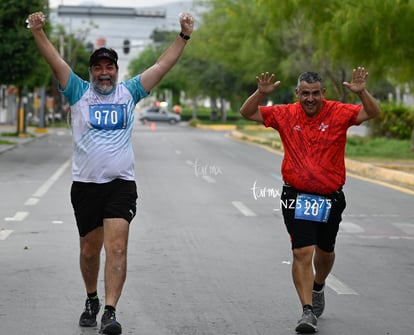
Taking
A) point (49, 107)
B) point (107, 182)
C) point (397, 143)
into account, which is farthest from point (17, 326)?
point (49, 107)

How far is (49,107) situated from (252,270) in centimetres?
6368

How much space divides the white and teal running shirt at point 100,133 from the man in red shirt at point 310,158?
881 mm

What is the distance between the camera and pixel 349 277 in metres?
9.59

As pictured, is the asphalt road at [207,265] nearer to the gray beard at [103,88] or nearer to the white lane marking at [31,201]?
the white lane marking at [31,201]

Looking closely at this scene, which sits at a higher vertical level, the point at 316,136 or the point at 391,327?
the point at 316,136

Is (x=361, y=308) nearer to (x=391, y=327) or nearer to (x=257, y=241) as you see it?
(x=391, y=327)

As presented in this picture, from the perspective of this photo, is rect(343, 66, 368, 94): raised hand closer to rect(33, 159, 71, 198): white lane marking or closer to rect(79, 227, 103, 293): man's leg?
rect(79, 227, 103, 293): man's leg

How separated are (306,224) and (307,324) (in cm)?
68

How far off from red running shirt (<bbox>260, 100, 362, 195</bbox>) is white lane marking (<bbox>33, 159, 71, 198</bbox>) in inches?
427

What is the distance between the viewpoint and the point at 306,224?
7199mm

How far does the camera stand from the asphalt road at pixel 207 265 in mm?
7461

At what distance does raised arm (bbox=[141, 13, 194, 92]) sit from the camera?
7.18m

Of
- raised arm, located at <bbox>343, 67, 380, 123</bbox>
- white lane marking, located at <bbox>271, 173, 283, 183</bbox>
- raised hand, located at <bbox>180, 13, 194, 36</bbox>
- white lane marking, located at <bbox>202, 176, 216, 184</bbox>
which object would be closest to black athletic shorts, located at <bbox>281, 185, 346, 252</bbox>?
raised arm, located at <bbox>343, 67, 380, 123</bbox>

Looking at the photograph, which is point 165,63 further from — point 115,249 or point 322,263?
point 322,263
